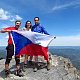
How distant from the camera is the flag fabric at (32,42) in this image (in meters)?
14.7

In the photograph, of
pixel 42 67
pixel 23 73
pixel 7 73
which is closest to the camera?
pixel 7 73

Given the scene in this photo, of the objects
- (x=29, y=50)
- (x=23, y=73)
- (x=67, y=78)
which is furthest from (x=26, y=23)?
(x=67, y=78)

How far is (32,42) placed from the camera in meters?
15.3

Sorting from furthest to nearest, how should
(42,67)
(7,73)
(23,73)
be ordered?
(42,67) < (23,73) < (7,73)

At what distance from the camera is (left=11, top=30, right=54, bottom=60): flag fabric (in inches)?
578

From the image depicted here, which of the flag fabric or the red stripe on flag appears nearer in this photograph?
the flag fabric

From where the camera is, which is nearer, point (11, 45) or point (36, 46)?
point (11, 45)

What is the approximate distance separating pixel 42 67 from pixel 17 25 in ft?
14.3

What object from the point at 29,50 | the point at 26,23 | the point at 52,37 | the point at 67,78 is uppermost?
the point at 26,23

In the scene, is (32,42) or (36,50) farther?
(36,50)

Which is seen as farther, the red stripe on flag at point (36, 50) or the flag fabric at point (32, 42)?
the red stripe on flag at point (36, 50)

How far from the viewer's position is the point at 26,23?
14930mm

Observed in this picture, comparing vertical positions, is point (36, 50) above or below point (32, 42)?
below

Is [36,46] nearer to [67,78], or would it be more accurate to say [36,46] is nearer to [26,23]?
[26,23]
